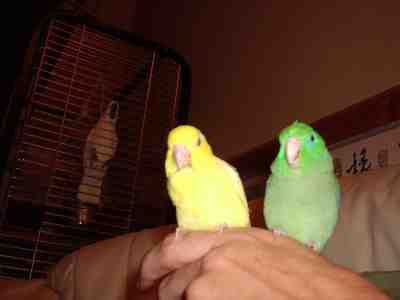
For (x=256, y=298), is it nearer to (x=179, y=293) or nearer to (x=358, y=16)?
(x=179, y=293)

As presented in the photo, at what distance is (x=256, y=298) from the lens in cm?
55

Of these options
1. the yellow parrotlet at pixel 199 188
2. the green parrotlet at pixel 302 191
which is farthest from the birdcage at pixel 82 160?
the green parrotlet at pixel 302 191

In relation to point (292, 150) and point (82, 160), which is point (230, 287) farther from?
point (82, 160)

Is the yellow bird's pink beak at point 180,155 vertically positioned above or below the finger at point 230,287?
above

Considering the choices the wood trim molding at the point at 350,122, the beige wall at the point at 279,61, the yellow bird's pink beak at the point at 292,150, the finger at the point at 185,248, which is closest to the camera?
the finger at the point at 185,248

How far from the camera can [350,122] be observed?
153 centimetres

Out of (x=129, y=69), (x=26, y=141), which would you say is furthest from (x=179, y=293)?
(x=129, y=69)

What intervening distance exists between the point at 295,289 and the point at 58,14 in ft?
6.15

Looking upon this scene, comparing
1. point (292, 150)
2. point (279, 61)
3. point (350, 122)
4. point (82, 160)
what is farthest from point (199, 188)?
point (82, 160)

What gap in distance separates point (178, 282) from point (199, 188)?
18cm

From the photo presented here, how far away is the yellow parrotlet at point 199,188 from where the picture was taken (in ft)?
2.50

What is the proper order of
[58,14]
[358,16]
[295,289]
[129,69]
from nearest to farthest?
1. [295,289]
2. [358,16]
3. [58,14]
4. [129,69]

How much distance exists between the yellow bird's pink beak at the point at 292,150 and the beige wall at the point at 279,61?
85cm

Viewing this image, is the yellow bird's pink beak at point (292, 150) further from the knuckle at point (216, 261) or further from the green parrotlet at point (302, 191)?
the knuckle at point (216, 261)
